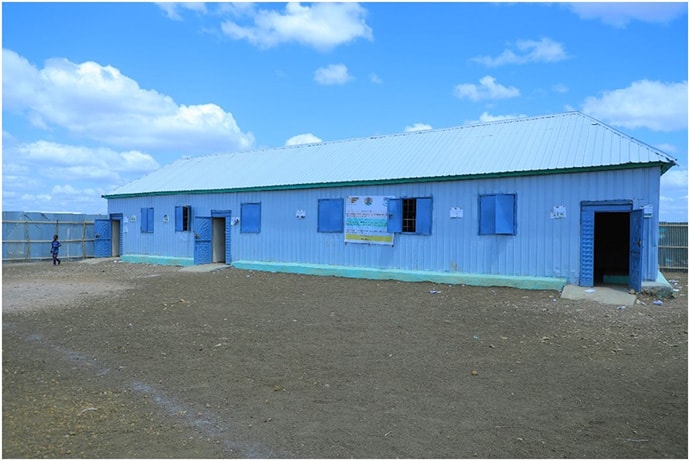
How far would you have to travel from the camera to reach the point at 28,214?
85.9ft

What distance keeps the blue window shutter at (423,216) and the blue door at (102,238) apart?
57.7 feet

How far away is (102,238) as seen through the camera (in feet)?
89.5

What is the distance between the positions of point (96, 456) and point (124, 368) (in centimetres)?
282

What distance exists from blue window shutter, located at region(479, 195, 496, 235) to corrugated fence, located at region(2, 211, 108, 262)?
2114 centimetres

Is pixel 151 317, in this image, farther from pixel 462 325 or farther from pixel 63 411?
pixel 462 325

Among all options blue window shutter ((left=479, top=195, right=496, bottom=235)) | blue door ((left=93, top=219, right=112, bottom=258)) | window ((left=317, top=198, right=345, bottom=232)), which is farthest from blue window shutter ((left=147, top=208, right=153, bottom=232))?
blue window shutter ((left=479, top=195, right=496, bottom=235))

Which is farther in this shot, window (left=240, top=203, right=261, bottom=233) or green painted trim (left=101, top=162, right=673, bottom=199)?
window (left=240, top=203, right=261, bottom=233)

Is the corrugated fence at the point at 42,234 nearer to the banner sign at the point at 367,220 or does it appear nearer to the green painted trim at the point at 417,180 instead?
the green painted trim at the point at 417,180

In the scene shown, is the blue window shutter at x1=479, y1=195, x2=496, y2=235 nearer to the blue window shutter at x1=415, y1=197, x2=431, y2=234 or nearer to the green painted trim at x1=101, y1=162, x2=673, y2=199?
the green painted trim at x1=101, y1=162, x2=673, y2=199

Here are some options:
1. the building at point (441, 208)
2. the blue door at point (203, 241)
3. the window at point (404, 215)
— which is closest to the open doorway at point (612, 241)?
the building at point (441, 208)

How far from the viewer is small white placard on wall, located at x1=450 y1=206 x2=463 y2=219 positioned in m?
15.9

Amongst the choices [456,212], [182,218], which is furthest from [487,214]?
[182,218]

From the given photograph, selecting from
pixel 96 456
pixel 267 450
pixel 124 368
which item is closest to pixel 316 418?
pixel 267 450

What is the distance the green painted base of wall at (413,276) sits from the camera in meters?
14.5
